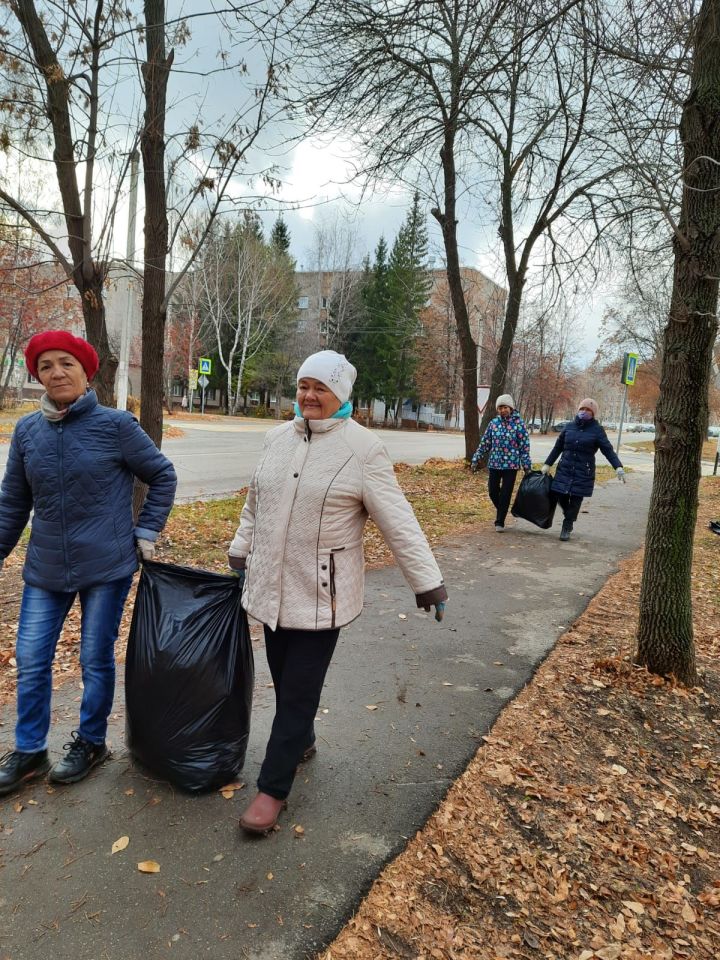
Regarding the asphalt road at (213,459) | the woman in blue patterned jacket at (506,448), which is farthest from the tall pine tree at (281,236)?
the woman in blue patterned jacket at (506,448)

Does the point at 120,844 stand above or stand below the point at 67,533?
below

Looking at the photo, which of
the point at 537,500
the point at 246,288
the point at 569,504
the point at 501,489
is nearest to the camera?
the point at 537,500

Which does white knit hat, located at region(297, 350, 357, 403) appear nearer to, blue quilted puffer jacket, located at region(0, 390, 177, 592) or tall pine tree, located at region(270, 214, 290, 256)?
blue quilted puffer jacket, located at region(0, 390, 177, 592)

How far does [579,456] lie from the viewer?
309 inches

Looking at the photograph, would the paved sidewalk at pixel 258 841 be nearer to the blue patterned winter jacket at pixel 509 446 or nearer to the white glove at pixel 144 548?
the white glove at pixel 144 548

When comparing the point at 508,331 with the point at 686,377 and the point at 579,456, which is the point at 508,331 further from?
the point at 686,377

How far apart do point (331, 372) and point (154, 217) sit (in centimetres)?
444

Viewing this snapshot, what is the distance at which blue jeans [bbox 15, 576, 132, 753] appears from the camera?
2.62 m

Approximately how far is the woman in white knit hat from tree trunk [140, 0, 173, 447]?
13.5 ft

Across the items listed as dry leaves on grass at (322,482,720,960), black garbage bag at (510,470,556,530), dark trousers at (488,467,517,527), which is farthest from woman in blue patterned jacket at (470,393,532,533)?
dry leaves on grass at (322,482,720,960)

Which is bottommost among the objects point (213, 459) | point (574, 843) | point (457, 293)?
point (574, 843)

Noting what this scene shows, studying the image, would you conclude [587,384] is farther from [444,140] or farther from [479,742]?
[479,742]

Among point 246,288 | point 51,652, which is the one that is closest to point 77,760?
point 51,652

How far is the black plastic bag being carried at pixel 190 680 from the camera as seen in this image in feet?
8.37
